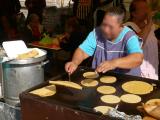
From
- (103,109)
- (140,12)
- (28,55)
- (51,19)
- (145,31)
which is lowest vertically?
(103,109)

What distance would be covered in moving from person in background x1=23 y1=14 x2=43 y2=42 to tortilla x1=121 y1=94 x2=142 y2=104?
3250 millimetres

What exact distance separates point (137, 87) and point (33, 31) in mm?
3421

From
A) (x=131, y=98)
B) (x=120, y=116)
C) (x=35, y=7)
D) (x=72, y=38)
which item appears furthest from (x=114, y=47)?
(x=35, y=7)

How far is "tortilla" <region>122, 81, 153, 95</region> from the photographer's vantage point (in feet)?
7.54

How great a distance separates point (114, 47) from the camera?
8.62ft

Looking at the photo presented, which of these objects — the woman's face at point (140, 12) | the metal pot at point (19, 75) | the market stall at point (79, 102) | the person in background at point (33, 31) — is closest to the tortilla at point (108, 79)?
the market stall at point (79, 102)

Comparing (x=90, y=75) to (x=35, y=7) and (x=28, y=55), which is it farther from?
(x=35, y=7)

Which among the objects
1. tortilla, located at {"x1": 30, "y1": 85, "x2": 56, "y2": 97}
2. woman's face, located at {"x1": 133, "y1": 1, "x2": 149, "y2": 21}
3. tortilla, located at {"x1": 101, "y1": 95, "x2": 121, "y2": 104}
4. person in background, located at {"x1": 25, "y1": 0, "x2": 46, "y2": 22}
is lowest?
tortilla, located at {"x1": 101, "y1": 95, "x2": 121, "y2": 104}

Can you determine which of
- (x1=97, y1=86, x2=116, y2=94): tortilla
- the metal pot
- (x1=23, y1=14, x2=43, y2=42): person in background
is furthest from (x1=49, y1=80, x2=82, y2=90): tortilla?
(x1=23, y1=14, x2=43, y2=42): person in background

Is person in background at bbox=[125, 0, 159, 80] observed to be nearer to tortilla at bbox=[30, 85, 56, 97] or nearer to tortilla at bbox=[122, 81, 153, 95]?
tortilla at bbox=[122, 81, 153, 95]

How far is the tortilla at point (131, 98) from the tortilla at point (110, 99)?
0.04m

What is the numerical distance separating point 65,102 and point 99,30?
825 millimetres

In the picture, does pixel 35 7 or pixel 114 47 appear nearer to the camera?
pixel 114 47

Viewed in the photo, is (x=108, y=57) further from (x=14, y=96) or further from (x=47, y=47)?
(x=47, y=47)
